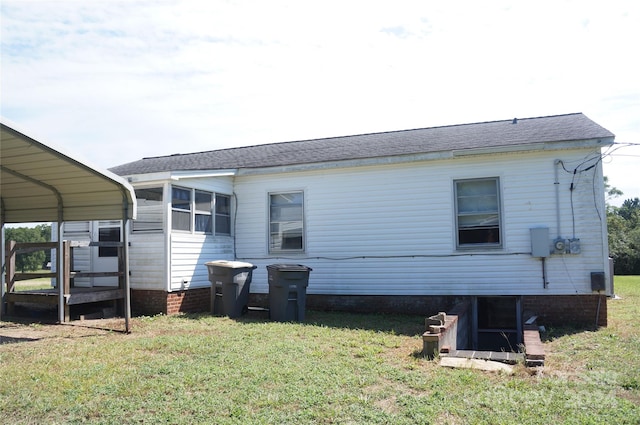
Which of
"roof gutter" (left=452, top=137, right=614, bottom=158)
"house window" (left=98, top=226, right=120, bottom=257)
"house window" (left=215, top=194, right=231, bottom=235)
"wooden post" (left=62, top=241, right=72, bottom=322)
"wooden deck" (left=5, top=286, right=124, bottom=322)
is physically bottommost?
"wooden deck" (left=5, top=286, right=124, bottom=322)

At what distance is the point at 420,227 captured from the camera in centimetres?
1108

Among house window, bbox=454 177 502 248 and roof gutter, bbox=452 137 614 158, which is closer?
roof gutter, bbox=452 137 614 158

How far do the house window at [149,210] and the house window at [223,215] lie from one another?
1653 millimetres

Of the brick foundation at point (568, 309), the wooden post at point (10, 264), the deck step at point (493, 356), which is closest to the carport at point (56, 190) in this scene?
the wooden post at point (10, 264)

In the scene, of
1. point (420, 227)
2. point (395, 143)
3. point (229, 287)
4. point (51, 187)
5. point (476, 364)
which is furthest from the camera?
point (395, 143)

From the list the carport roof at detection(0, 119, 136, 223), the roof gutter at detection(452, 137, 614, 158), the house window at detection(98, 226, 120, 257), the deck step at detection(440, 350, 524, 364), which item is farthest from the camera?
the house window at detection(98, 226, 120, 257)

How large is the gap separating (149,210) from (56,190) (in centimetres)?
227

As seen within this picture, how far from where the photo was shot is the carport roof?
24.9 ft

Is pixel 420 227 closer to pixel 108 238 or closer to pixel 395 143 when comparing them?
pixel 395 143

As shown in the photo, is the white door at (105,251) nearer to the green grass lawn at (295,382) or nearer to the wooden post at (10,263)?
the wooden post at (10,263)

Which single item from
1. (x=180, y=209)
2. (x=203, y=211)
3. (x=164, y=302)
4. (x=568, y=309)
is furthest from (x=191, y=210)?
(x=568, y=309)

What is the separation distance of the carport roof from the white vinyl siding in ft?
13.9

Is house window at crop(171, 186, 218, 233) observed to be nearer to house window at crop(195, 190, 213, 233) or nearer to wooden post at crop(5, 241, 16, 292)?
house window at crop(195, 190, 213, 233)

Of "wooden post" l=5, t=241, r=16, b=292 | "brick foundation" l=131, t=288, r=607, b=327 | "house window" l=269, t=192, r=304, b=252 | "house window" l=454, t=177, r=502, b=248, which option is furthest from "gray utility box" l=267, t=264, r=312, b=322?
"wooden post" l=5, t=241, r=16, b=292
